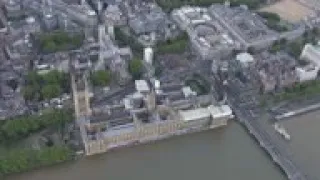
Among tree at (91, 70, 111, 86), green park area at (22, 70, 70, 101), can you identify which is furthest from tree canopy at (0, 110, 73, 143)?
tree at (91, 70, 111, 86)

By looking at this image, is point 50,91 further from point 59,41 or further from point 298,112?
point 298,112

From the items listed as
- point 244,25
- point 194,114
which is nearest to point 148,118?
point 194,114

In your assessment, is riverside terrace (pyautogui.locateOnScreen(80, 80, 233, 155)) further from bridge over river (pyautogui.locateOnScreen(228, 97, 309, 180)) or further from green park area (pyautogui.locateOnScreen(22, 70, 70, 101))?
green park area (pyautogui.locateOnScreen(22, 70, 70, 101))

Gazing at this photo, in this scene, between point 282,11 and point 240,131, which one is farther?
point 282,11

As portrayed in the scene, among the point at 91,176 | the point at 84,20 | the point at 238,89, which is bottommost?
the point at 91,176

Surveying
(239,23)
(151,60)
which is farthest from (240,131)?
(239,23)

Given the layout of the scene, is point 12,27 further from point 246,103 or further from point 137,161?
point 246,103

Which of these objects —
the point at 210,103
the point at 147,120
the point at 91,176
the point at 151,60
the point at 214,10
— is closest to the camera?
the point at 91,176
